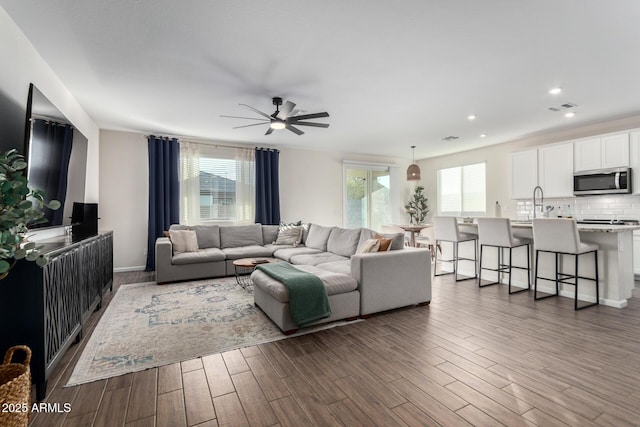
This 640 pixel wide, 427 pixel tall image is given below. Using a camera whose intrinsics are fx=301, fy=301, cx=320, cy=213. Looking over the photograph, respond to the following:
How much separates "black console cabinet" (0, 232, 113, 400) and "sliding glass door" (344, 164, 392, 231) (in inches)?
249

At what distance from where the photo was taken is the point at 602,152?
16.9 ft

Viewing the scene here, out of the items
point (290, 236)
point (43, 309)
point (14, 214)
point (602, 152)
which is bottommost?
point (43, 309)

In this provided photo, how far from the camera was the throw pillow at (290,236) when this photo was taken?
6.09 meters

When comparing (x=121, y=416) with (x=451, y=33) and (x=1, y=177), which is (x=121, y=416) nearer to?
(x=1, y=177)

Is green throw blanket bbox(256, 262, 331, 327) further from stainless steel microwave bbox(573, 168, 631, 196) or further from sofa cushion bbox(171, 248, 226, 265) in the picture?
stainless steel microwave bbox(573, 168, 631, 196)

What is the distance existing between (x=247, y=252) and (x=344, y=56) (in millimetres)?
3750

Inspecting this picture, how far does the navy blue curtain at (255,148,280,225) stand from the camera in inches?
269

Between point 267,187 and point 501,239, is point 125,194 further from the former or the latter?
point 501,239

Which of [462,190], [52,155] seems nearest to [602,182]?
[462,190]

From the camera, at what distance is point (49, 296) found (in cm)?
207

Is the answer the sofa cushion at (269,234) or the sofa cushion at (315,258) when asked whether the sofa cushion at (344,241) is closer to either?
the sofa cushion at (315,258)

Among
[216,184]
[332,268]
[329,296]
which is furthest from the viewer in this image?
[216,184]

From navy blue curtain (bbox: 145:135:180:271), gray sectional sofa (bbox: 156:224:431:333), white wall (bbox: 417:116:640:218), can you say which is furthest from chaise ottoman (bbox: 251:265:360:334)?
white wall (bbox: 417:116:640:218)

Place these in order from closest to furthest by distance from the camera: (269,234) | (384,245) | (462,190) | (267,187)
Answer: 1. (384,245)
2. (269,234)
3. (267,187)
4. (462,190)
